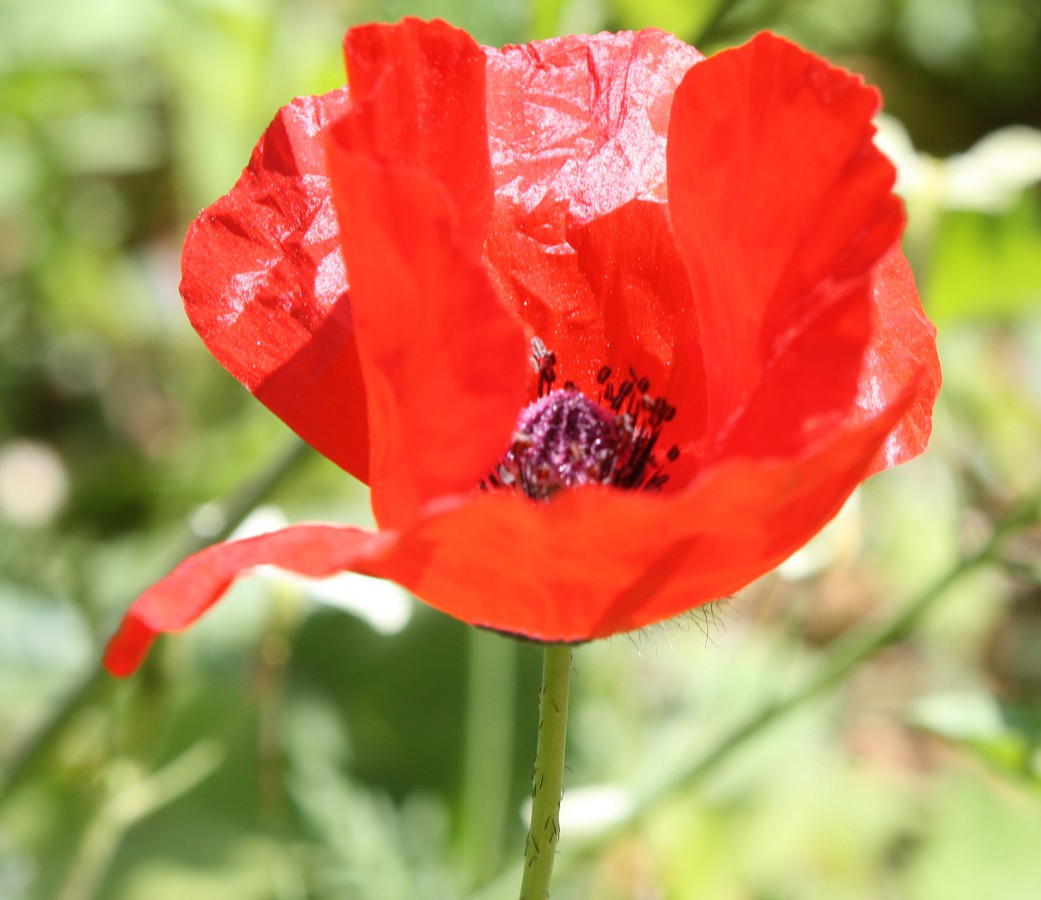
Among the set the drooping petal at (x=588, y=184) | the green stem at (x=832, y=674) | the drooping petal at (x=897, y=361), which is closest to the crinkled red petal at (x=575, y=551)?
the drooping petal at (x=897, y=361)

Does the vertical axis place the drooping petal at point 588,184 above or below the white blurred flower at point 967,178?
above

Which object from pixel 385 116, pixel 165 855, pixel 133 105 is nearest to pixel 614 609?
pixel 385 116

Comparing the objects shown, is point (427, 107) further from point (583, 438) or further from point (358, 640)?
point (358, 640)

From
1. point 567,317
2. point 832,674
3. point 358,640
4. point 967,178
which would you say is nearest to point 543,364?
point 567,317

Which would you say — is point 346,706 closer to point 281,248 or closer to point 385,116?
point 281,248

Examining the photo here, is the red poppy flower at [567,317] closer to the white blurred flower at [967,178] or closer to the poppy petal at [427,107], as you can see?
the poppy petal at [427,107]
